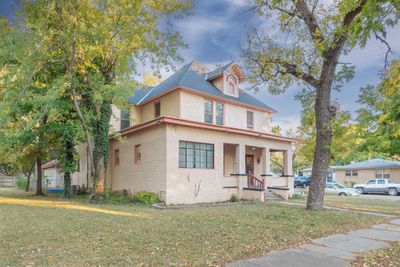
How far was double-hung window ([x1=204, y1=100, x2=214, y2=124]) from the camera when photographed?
20.4 metres

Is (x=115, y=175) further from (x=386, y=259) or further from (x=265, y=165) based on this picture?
(x=386, y=259)

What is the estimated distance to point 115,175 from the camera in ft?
67.9

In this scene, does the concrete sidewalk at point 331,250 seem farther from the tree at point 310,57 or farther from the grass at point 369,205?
the grass at point 369,205

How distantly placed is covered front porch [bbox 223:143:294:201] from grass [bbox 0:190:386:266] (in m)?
7.25

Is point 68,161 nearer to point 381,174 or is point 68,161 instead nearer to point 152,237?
point 152,237

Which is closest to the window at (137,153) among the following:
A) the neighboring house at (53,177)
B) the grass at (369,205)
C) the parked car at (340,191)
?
the grass at (369,205)

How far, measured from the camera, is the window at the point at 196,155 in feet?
54.8

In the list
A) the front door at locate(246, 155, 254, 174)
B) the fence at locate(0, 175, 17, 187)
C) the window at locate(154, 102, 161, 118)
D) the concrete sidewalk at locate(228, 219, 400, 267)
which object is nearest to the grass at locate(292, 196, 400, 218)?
the front door at locate(246, 155, 254, 174)

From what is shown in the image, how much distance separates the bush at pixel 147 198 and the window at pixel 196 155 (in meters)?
1.97

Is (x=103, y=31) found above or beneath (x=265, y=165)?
above

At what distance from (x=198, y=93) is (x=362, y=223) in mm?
12088

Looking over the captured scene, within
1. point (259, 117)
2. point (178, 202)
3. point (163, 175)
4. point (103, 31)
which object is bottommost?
point (178, 202)

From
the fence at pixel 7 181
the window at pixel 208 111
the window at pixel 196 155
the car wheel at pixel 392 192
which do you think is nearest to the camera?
the window at pixel 196 155

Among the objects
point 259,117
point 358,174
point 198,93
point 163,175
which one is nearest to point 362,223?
point 163,175
